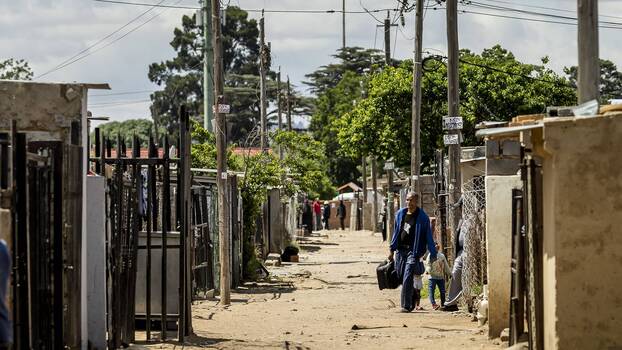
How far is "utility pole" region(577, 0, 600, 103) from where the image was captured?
44.4 feet

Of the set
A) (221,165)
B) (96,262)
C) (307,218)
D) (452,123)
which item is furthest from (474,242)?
(307,218)

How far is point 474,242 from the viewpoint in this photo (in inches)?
750

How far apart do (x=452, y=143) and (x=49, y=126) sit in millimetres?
10929

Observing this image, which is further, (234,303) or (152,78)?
(152,78)

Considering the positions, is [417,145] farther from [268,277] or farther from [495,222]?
[495,222]

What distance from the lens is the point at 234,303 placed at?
22.8m

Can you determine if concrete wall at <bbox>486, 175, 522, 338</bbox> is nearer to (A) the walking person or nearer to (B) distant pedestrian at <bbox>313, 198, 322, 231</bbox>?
(A) the walking person

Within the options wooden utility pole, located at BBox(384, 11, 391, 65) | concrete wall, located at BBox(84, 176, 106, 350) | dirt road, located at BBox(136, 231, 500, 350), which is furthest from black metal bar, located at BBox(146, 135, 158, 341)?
wooden utility pole, located at BBox(384, 11, 391, 65)

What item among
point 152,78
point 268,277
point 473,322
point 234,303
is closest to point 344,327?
point 473,322

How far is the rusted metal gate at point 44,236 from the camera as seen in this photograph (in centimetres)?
1108

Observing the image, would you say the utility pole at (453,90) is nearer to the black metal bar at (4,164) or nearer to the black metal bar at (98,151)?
the black metal bar at (98,151)

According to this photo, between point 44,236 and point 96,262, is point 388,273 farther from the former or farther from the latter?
point 44,236

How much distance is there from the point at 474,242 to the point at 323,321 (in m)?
2.53

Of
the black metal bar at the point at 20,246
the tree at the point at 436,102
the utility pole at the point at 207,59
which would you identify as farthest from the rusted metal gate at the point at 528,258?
the tree at the point at 436,102
